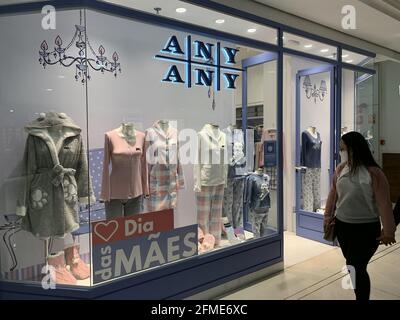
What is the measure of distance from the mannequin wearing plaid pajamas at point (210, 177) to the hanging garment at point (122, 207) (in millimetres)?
686

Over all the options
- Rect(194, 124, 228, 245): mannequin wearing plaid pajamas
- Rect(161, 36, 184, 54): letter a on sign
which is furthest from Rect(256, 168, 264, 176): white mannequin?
Rect(161, 36, 184, 54): letter a on sign

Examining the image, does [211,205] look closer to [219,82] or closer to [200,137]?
[200,137]

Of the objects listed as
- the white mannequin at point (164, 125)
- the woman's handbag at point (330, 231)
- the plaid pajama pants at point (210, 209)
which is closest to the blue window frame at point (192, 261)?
the plaid pajama pants at point (210, 209)

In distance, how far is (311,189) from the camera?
505cm

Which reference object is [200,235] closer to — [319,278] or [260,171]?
[260,171]

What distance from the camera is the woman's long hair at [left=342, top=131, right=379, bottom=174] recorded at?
237 cm

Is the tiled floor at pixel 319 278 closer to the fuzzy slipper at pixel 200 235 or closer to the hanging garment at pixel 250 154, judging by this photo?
the fuzzy slipper at pixel 200 235

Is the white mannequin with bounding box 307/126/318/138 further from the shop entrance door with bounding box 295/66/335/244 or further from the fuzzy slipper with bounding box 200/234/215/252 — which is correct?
the fuzzy slipper with bounding box 200/234/215/252

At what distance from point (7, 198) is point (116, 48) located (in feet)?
5.24

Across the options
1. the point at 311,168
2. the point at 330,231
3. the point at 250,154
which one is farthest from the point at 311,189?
the point at 330,231

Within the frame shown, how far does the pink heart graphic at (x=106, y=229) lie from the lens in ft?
8.26

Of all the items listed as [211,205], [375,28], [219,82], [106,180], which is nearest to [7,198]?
[106,180]

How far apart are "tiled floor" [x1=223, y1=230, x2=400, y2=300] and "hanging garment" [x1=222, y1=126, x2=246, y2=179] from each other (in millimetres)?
1113
